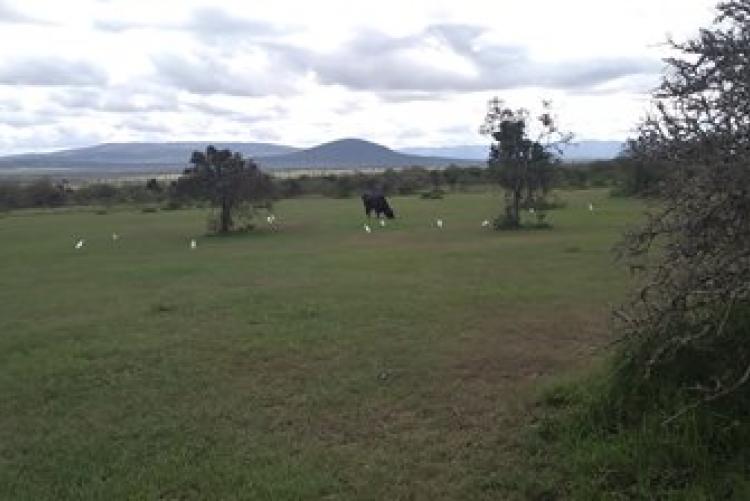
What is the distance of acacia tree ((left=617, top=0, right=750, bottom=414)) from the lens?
650cm

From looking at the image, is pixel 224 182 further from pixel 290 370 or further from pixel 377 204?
pixel 290 370

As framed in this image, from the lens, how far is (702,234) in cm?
675

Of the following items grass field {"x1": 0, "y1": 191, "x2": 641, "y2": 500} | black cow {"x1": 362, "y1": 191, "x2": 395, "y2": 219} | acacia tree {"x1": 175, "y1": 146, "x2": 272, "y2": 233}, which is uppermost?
acacia tree {"x1": 175, "y1": 146, "x2": 272, "y2": 233}

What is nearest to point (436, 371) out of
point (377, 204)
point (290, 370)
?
point (290, 370)

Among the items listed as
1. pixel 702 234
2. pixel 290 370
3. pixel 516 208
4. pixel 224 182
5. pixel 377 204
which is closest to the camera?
pixel 702 234

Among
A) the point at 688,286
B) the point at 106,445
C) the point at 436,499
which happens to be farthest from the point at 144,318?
the point at 688,286

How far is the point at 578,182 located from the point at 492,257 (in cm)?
4956

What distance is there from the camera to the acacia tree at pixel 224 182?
38.8m

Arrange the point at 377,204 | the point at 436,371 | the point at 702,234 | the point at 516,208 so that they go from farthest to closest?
1. the point at 377,204
2. the point at 516,208
3. the point at 436,371
4. the point at 702,234

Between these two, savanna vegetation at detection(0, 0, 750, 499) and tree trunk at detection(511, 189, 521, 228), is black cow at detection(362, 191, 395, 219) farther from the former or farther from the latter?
savanna vegetation at detection(0, 0, 750, 499)

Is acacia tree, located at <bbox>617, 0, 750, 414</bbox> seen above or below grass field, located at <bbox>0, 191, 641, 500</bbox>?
above

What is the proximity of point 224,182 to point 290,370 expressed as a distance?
28.1m

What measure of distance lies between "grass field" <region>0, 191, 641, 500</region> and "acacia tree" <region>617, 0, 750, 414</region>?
61.1 inches

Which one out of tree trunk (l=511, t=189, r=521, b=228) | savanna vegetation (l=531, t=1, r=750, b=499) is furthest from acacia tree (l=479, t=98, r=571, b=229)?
savanna vegetation (l=531, t=1, r=750, b=499)
